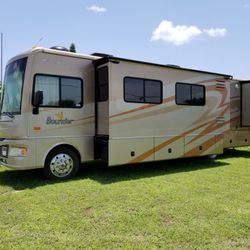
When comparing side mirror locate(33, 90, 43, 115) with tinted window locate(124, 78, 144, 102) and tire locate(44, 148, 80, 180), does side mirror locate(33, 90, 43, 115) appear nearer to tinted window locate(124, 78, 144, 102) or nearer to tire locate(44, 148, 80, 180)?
tire locate(44, 148, 80, 180)

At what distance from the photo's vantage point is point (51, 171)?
722 cm

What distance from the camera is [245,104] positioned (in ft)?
39.1

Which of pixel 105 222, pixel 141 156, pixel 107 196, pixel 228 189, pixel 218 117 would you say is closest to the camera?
pixel 105 222

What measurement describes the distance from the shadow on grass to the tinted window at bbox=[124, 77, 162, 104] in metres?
1.86

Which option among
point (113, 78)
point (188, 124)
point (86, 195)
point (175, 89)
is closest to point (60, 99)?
point (113, 78)

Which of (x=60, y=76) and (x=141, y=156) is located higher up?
(x=60, y=76)

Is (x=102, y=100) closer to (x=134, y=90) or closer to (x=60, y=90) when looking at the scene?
(x=134, y=90)

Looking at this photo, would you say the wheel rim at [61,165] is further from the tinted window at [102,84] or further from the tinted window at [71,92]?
the tinted window at [102,84]

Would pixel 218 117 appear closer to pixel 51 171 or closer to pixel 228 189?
pixel 228 189

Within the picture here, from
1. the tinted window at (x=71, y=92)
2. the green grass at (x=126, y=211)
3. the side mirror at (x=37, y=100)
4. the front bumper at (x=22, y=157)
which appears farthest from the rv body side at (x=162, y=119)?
the front bumper at (x=22, y=157)

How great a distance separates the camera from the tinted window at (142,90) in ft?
26.2

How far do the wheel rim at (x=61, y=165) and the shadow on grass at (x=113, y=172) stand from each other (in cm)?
28

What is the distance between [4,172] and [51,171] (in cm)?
178

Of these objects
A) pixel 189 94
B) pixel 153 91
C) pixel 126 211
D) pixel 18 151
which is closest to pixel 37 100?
pixel 18 151
